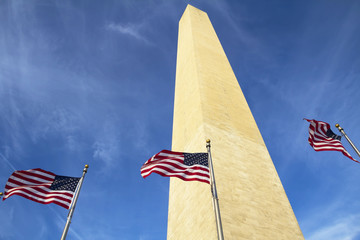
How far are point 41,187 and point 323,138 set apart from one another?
11345 mm

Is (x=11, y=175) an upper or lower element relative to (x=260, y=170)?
lower

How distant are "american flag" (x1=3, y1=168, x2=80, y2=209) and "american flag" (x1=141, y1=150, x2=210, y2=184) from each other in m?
2.75

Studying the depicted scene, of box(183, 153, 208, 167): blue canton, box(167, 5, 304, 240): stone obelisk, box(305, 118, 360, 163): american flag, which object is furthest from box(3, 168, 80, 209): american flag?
box(305, 118, 360, 163): american flag

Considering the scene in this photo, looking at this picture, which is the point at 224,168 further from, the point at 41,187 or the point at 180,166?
the point at 41,187

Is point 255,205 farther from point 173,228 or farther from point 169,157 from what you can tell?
point 169,157

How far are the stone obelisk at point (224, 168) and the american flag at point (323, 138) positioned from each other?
367cm

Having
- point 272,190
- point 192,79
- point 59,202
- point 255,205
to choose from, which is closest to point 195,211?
point 255,205

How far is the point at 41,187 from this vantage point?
9.48 metres

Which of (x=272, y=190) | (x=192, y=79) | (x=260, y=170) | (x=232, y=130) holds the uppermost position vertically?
(x=192, y=79)

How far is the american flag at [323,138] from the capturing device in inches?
447

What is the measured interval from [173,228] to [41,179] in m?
7.35

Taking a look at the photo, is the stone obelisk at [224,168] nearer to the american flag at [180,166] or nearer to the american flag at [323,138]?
the american flag at [180,166]

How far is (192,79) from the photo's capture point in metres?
21.4

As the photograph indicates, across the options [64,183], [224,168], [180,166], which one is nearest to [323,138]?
[224,168]
